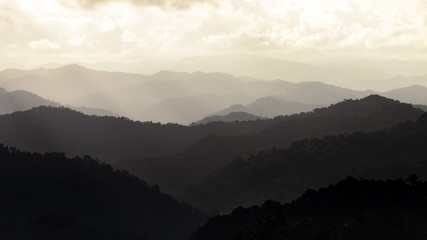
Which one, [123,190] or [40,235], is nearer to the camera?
[40,235]

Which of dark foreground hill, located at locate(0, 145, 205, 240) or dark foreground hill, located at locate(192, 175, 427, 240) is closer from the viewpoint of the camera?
dark foreground hill, located at locate(192, 175, 427, 240)

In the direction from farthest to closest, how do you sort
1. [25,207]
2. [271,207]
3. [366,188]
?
[25,207]
[271,207]
[366,188]

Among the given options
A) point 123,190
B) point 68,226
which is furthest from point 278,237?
point 123,190

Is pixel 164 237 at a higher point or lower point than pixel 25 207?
lower

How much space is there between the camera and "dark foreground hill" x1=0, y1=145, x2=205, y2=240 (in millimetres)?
150500

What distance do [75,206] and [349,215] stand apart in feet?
305

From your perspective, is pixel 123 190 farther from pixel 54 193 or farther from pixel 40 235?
pixel 40 235

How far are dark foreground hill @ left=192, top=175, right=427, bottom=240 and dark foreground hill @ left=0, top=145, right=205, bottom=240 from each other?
4449 centimetres

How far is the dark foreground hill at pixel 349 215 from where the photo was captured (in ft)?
316

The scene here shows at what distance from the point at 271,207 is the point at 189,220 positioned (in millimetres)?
63604

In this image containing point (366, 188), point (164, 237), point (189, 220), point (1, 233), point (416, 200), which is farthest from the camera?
point (189, 220)

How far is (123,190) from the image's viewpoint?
19438cm

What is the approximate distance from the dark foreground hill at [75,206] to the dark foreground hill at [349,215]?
44.5 metres

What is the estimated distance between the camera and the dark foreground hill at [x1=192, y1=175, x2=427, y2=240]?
316 ft
